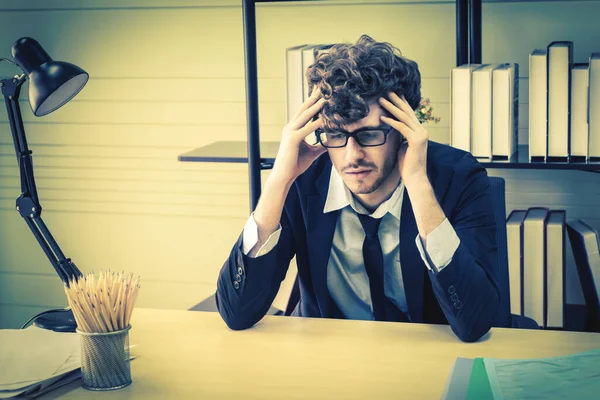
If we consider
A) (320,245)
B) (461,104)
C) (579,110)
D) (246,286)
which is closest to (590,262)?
(579,110)

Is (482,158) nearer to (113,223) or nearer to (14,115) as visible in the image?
(14,115)

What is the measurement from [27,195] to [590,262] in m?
1.59

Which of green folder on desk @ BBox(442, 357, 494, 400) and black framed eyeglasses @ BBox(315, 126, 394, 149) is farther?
black framed eyeglasses @ BBox(315, 126, 394, 149)

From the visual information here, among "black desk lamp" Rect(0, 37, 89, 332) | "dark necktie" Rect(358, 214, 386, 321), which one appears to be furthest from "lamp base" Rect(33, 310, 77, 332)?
"dark necktie" Rect(358, 214, 386, 321)

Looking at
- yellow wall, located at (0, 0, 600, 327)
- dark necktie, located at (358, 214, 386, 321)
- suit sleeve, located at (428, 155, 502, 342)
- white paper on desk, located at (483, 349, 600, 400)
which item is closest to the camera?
white paper on desk, located at (483, 349, 600, 400)

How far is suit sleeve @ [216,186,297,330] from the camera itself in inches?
63.5

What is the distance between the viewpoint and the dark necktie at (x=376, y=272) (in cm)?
182

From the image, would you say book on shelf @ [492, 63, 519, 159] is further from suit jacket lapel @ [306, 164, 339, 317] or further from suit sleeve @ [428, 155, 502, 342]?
suit jacket lapel @ [306, 164, 339, 317]

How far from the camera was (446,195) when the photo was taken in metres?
1.80

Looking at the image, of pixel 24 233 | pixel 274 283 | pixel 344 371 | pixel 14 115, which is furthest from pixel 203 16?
pixel 344 371

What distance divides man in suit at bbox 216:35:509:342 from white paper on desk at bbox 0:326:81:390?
0.32 metres

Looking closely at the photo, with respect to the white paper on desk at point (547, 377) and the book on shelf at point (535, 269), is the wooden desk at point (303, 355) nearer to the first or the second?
the white paper on desk at point (547, 377)

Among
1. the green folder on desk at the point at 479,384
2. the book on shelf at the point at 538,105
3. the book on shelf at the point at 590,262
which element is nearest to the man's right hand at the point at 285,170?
the green folder on desk at the point at 479,384

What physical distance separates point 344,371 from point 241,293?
0.35 metres
